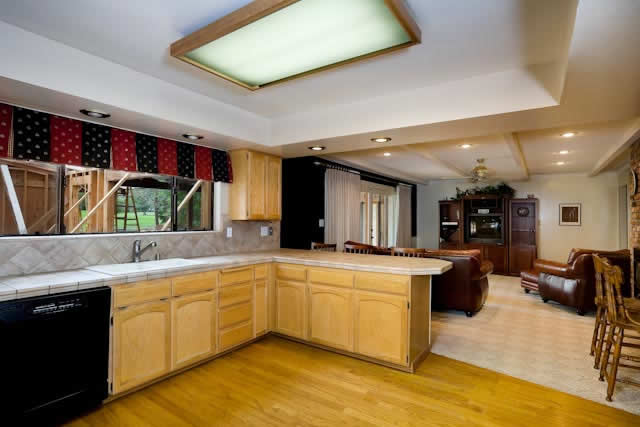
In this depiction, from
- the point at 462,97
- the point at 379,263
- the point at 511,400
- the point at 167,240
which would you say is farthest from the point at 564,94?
the point at 167,240

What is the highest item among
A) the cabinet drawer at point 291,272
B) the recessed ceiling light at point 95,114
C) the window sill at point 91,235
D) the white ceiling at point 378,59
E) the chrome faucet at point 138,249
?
the white ceiling at point 378,59

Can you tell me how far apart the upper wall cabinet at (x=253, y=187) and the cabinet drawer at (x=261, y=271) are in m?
0.62

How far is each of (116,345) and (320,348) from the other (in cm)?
182

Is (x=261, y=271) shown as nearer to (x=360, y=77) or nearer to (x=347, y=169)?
(x=360, y=77)

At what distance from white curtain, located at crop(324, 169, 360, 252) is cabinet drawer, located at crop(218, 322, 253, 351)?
2250mm

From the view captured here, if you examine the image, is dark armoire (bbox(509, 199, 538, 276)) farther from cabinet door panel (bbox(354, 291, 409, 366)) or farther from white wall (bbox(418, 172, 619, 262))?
cabinet door panel (bbox(354, 291, 409, 366))

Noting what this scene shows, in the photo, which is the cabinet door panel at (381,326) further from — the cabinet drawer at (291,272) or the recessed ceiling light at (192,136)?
the recessed ceiling light at (192,136)

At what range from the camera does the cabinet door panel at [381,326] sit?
2906mm

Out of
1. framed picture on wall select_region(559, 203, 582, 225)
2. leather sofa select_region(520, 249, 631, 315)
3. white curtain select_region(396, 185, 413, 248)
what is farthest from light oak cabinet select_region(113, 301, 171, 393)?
framed picture on wall select_region(559, 203, 582, 225)

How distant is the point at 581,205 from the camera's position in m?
7.38

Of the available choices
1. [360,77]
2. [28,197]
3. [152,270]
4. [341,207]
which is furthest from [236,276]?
[341,207]

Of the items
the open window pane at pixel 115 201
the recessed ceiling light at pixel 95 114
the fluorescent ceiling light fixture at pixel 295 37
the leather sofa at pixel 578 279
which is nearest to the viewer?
the fluorescent ceiling light fixture at pixel 295 37

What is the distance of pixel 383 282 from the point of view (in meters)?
2.99

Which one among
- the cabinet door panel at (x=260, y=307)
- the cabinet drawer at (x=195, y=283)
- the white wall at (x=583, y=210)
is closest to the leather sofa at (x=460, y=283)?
the cabinet door panel at (x=260, y=307)
